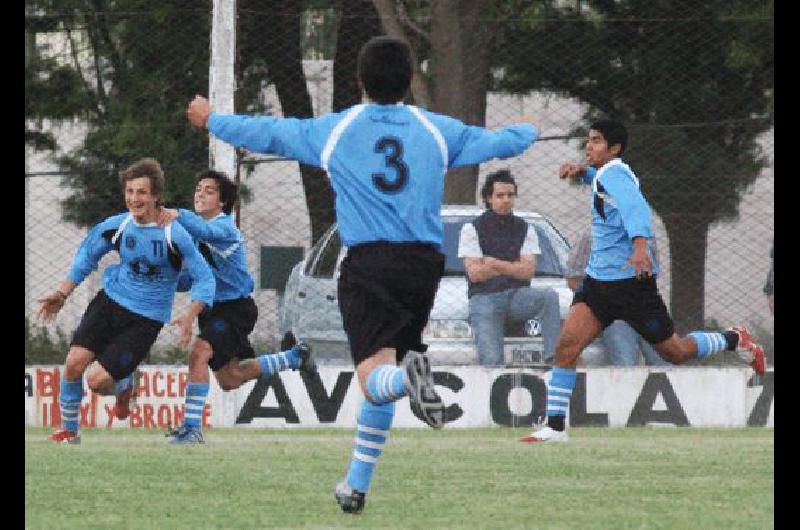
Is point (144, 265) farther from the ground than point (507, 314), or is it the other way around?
point (144, 265)

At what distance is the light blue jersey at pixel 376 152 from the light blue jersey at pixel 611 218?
11.9ft

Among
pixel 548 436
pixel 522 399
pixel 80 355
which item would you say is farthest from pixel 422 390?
pixel 522 399

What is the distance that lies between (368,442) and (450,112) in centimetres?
997

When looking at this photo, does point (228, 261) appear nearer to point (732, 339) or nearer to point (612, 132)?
point (612, 132)

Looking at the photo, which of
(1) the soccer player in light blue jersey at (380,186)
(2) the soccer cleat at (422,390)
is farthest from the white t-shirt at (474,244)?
(2) the soccer cleat at (422,390)

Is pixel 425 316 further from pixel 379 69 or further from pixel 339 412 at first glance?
pixel 339 412

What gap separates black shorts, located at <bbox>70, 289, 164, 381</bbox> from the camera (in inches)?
489

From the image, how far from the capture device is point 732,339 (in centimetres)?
1332

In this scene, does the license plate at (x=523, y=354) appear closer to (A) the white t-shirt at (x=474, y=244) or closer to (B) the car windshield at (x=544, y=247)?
(A) the white t-shirt at (x=474, y=244)

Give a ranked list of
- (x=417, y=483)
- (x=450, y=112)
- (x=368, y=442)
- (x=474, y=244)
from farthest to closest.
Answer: (x=450, y=112) → (x=474, y=244) → (x=417, y=483) → (x=368, y=442)

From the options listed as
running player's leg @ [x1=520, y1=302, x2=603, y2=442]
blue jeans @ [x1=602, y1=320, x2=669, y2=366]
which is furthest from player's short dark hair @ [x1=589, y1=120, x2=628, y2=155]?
blue jeans @ [x1=602, y1=320, x2=669, y2=366]

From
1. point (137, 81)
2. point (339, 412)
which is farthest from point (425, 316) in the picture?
point (137, 81)

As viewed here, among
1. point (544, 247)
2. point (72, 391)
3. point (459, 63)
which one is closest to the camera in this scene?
point (72, 391)

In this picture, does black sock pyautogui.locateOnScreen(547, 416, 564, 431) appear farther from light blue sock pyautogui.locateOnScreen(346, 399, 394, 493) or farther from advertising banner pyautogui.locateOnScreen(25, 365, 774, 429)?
light blue sock pyautogui.locateOnScreen(346, 399, 394, 493)
